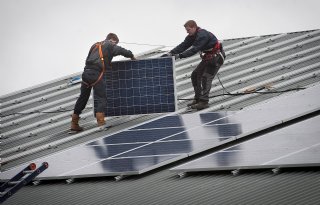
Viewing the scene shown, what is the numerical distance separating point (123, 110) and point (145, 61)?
1311 mm

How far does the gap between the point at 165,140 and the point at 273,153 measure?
3.09 metres

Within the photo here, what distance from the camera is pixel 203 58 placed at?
18578 mm

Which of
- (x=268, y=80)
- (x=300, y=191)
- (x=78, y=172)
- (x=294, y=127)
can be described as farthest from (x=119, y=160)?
(x=268, y=80)

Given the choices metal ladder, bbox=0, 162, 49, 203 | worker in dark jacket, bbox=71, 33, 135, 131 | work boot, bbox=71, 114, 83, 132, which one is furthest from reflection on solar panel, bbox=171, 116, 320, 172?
work boot, bbox=71, 114, 83, 132

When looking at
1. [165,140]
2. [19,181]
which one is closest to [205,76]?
[165,140]

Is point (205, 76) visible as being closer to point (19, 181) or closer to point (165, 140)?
point (165, 140)

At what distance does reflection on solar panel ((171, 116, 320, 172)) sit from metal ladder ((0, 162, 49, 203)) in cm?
282

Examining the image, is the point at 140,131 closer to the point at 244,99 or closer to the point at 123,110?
the point at 123,110

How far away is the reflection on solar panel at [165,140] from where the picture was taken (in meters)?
14.4

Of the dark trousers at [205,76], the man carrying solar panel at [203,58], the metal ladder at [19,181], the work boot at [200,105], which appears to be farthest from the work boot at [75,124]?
the metal ladder at [19,181]

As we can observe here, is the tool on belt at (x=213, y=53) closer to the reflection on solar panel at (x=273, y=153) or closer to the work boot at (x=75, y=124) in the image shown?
the work boot at (x=75, y=124)

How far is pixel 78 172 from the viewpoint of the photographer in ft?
47.5

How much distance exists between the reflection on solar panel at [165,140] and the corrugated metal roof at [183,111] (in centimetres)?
36

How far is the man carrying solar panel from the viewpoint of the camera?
719 inches
